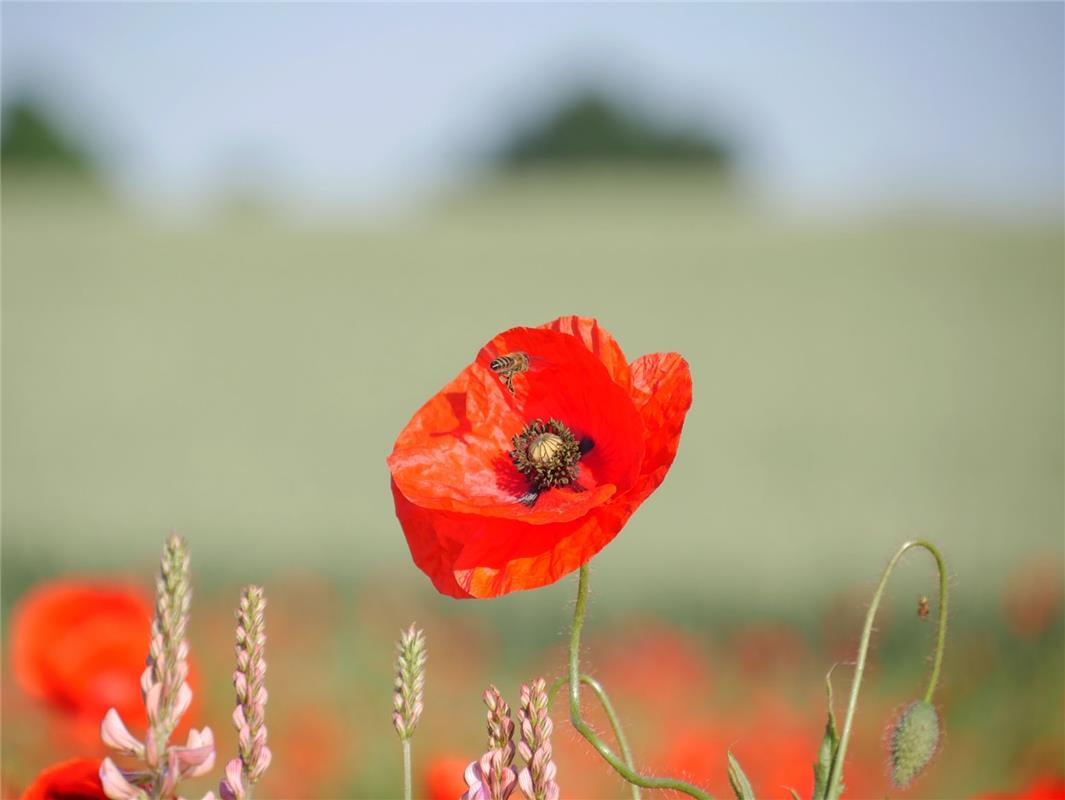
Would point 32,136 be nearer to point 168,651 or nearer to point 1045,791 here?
point 1045,791

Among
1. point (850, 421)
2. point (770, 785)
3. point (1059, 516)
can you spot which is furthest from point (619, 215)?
point (770, 785)

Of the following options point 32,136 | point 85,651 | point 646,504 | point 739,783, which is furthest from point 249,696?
point 32,136

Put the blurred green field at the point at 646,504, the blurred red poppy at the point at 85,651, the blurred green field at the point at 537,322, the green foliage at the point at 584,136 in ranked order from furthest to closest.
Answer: the green foliage at the point at 584,136 < the blurred green field at the point at 537,322 < the blurred green field at the point at 646,504 < the blurred red poppy at the point at 85,651

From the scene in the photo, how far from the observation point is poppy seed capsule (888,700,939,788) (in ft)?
3.03

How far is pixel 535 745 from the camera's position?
0.74m

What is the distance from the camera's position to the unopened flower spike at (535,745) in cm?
74

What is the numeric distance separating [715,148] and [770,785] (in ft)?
96.7

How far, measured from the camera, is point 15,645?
1854 mm

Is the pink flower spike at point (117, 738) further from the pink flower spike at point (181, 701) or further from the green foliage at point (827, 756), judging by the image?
the green foliage at point (827, 756)

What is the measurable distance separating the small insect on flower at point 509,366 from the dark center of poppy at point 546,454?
0.14 feet

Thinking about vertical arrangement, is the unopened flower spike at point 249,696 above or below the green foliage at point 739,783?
above

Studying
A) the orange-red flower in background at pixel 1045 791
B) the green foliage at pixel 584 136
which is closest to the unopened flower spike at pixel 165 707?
the orange-red flower in background at pixel 1045 791

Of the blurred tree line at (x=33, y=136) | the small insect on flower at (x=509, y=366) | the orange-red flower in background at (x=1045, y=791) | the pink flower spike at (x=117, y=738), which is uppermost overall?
the blurred tree line at (x=33, y=136)

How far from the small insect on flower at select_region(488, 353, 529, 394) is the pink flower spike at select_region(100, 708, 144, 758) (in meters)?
0.41
